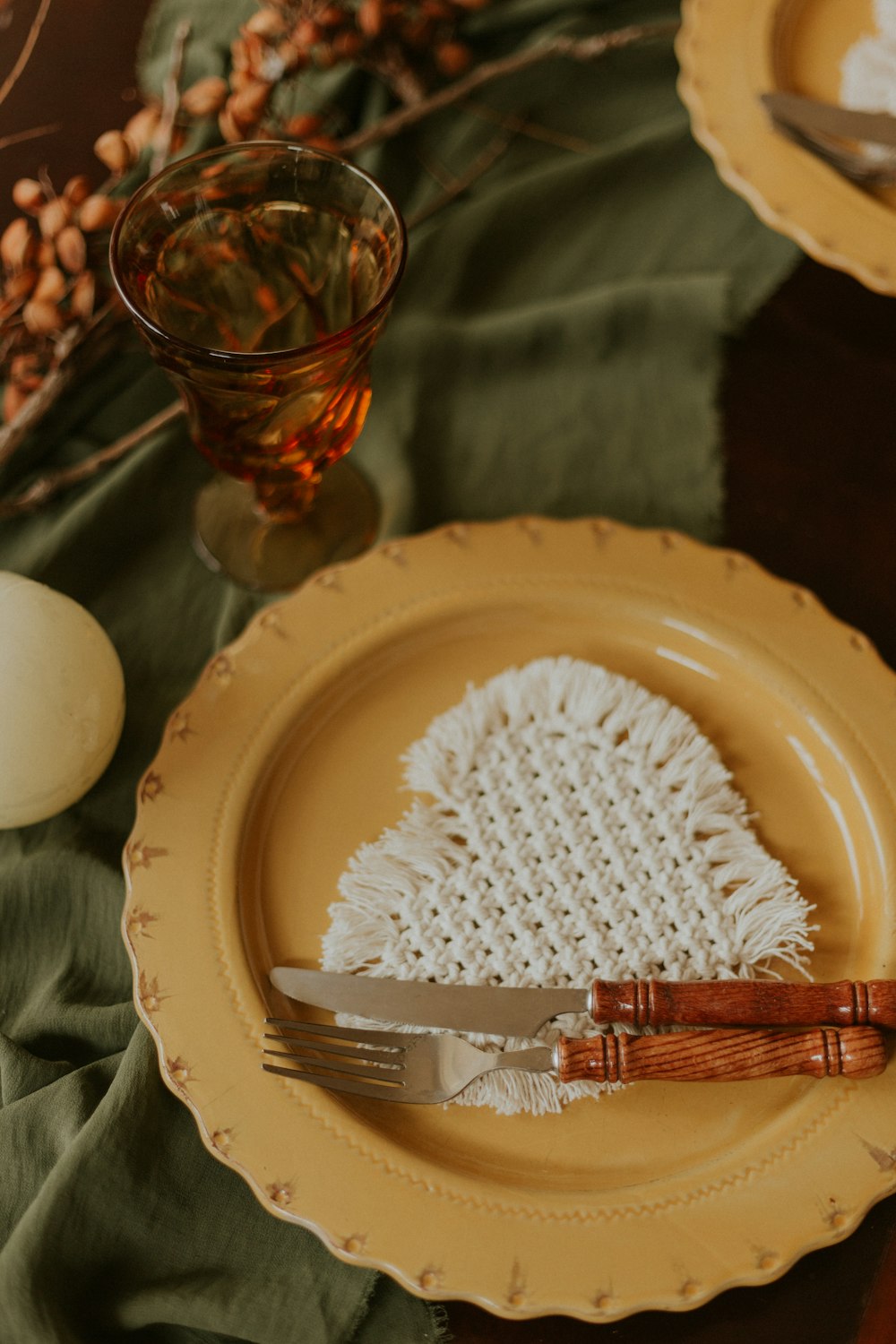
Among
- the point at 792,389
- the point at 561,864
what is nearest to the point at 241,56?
the point at 792,389

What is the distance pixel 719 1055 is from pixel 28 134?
604 mm

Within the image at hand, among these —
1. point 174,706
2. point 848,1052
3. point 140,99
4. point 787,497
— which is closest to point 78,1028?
point 174,706

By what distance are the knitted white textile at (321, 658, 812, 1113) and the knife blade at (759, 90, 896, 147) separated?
0.90ft

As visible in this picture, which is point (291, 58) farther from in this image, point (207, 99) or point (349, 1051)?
point (349, 1051)

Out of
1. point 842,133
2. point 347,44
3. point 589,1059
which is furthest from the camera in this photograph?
point 347,44

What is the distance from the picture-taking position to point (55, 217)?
0.54 m

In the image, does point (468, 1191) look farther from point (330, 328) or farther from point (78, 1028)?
point (330, 328)

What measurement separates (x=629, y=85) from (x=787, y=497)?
1.01 ft

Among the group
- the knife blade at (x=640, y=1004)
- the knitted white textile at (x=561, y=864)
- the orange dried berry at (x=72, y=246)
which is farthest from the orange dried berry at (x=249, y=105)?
the knife blade at (x=640, y=1004)

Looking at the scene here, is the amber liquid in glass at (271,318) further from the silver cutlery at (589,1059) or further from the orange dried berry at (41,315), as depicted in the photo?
the silver cutlery at (589,1059)

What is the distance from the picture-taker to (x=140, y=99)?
662 mm

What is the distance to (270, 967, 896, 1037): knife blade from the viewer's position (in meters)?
0.39

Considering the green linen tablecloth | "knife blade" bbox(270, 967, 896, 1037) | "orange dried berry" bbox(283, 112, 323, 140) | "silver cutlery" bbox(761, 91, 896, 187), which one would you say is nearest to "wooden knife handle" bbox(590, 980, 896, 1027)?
"knife blade" bbox(270, 967, 896, 1037)

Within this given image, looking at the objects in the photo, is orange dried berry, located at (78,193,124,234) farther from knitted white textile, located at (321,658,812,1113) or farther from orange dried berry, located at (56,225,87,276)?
knitted white textile, located at (321,658,812,1113)
